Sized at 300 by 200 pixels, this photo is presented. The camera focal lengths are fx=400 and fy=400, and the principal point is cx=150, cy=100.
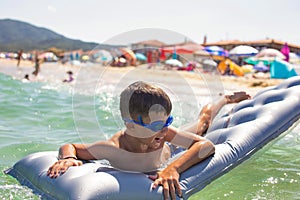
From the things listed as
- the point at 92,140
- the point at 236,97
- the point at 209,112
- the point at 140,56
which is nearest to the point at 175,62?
the point at 140,56

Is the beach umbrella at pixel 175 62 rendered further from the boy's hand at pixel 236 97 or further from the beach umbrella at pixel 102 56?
the boy's hand at pixel 236 97

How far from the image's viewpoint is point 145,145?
2.59 meters

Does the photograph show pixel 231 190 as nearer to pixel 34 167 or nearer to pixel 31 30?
pixel 34 167

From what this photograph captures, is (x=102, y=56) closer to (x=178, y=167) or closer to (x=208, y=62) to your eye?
(x=208, y=62)

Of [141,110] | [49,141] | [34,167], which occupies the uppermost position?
[141,110]

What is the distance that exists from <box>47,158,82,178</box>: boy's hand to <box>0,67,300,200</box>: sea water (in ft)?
0.70

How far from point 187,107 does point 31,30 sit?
185707 mm

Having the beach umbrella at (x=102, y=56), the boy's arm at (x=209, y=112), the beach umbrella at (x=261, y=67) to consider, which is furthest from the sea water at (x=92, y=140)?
the beach umbrella at (x=261, y=67)

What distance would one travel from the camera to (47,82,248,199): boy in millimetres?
2400

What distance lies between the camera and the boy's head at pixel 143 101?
238 centimetres

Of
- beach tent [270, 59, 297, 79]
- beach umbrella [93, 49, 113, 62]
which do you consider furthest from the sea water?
beach tent [270, 59, 297, 79]

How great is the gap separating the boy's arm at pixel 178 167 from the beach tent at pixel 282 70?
15.6 meters

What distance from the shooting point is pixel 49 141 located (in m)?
5.15

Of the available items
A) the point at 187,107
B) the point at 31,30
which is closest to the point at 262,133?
the point at 187,107
